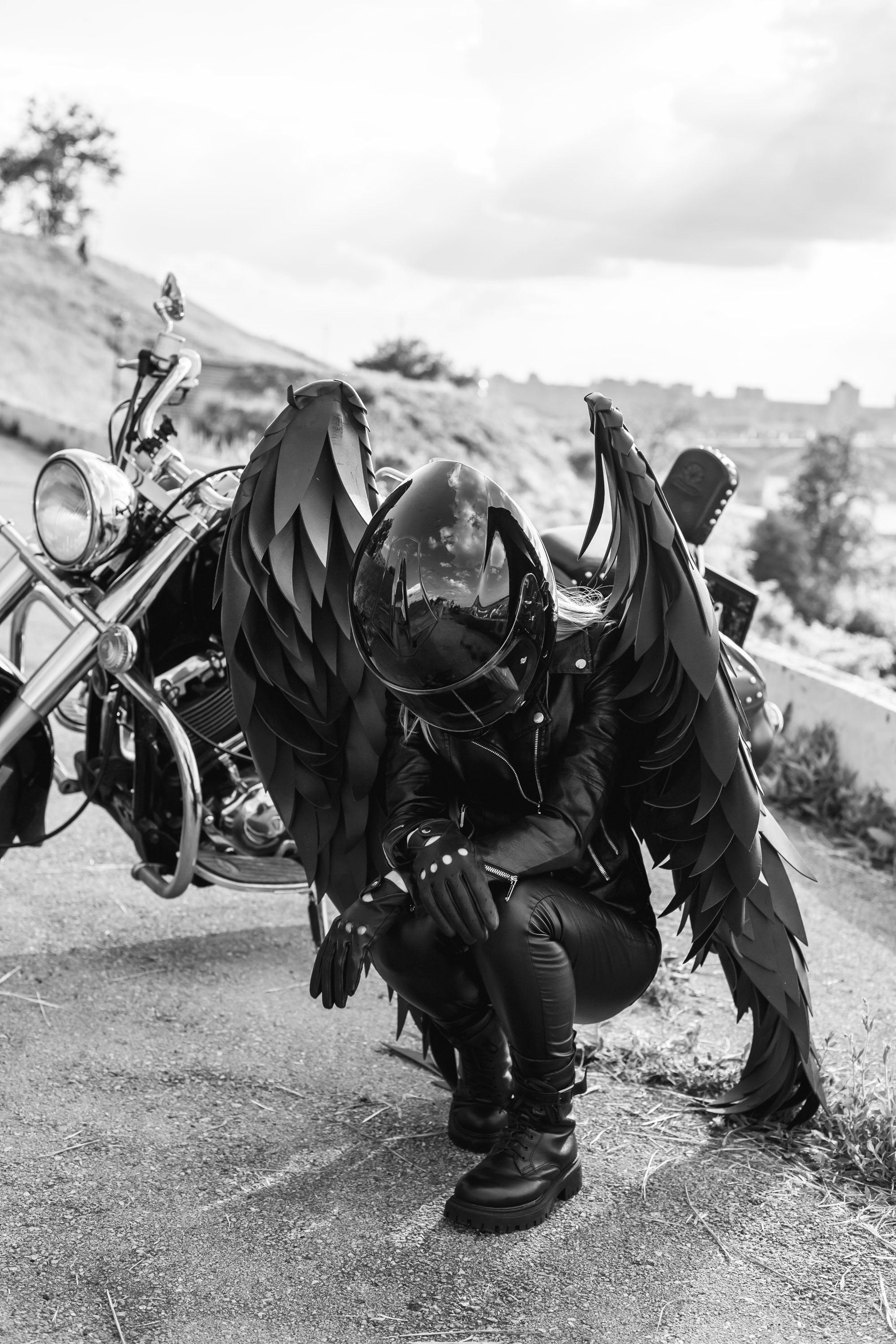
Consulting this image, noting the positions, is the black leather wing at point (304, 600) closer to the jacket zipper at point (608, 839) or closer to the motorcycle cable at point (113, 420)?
the jacket zipper at point (608, 839)

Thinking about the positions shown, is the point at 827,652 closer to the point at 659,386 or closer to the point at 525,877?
the point at 525,877

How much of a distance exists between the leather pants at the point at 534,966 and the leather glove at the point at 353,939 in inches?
3.0

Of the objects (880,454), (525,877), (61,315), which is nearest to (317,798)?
(525,877)

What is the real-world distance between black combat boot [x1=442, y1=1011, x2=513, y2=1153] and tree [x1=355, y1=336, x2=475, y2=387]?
57.7 meters

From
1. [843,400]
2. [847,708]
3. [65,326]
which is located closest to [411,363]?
[65,326]

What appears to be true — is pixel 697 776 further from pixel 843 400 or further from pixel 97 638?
pixel 843 400

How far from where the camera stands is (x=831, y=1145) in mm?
2674

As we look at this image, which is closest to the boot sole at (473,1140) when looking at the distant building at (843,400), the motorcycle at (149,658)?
the motorcycle at (149,658)

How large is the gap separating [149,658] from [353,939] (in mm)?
1264

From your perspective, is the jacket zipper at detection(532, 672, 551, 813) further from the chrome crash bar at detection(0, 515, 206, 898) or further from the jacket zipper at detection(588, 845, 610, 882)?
the chrome crash bar at detection(0, 515, 206, 898)

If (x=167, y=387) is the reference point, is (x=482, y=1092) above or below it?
below

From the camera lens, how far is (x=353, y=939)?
2.19 meters

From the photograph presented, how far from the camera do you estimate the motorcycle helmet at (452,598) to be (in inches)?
80.5

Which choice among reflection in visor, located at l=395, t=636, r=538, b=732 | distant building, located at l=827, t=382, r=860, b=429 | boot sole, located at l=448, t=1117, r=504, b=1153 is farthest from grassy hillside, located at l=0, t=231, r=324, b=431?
distant building, located at l=827, t=382, r=860, b=429
